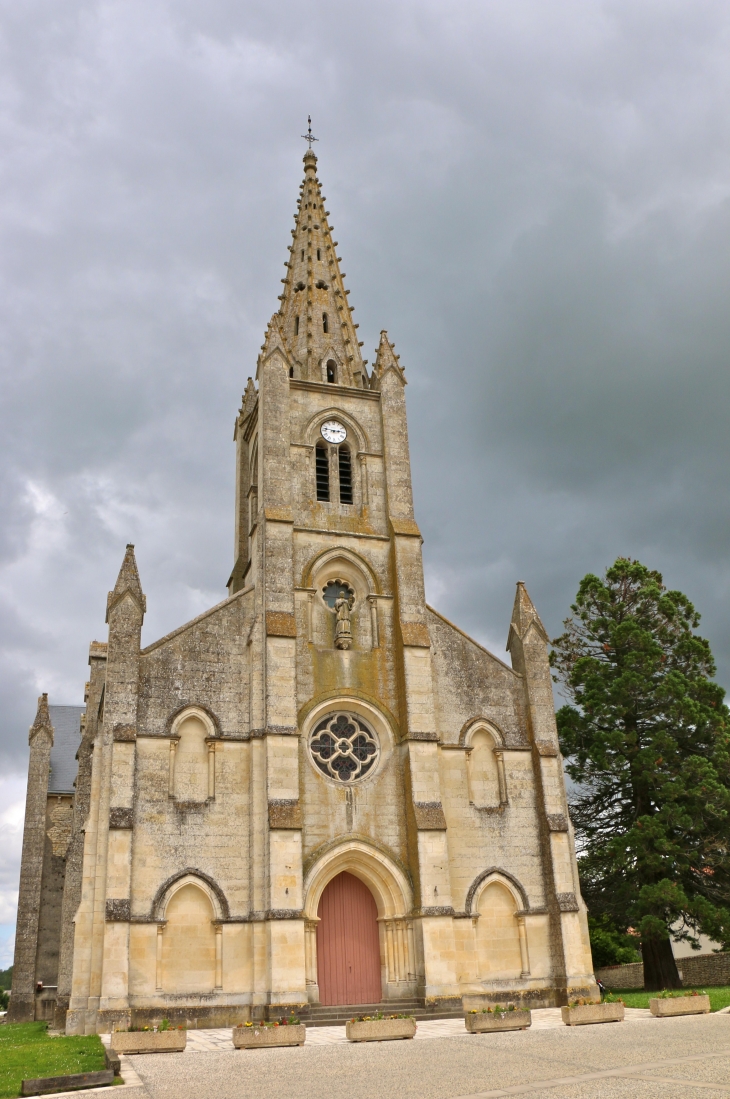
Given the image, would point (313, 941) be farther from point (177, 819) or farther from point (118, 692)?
point (118, 692)

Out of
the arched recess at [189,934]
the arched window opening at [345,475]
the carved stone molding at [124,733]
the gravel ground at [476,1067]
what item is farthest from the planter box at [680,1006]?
the arched window opening at [345,475]

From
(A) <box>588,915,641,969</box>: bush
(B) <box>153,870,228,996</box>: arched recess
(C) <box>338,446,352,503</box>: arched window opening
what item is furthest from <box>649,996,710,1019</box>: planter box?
(C) <box>338,446,352,503</box>: arched window opening

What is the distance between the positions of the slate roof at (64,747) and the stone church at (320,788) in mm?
6413

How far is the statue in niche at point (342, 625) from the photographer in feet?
86.2

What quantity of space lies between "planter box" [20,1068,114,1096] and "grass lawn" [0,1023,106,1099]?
8.0 inches

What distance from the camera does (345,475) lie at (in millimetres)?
29797

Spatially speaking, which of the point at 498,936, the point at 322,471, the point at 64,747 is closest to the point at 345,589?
the point at 322,471

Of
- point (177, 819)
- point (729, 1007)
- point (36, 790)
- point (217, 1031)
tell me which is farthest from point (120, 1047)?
point (36, 790)

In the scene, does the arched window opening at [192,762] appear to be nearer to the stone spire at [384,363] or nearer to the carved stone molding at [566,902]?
the carved stone molding at [566,902]

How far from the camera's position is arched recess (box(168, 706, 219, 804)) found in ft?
77.2

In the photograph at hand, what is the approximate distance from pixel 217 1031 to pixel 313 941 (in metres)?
3.46

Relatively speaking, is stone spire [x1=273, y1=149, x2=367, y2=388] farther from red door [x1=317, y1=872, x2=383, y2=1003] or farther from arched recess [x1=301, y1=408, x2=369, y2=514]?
red door [x1=317, y1=872, x2=383, y2=1003]

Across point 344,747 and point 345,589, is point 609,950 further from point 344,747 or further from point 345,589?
point 345,589

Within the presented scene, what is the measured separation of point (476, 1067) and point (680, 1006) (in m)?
8.06
